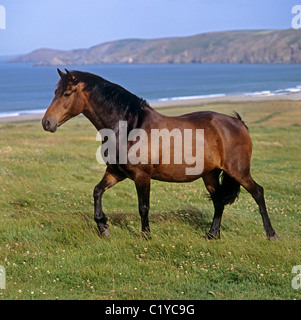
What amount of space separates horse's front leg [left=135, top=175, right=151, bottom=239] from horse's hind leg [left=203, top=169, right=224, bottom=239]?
117 centimetres

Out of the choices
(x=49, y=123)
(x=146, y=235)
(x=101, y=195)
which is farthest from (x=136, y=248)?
(x=49, y=123)

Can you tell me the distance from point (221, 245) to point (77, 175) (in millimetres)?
7639

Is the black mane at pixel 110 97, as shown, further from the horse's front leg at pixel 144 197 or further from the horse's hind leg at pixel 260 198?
the horse's hind leg at pixel 260 198

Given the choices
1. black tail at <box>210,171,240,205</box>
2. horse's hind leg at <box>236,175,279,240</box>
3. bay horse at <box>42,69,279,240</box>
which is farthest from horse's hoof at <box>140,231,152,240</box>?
horse's hind leg at <box>236,175,279,240</box>

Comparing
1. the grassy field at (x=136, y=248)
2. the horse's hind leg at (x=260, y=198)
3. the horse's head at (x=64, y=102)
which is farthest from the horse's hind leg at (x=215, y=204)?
the horse's head at (x=64, y=102)

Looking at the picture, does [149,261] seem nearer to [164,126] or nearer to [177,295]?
[177,295]

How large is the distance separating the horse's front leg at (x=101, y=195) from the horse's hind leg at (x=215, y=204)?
1809mm

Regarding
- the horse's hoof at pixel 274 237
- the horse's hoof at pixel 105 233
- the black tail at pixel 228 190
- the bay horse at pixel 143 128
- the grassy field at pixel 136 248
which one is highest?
the bay horse at pixel 143 128

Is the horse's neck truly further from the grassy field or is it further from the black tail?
the black tail

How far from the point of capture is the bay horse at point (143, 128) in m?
7.39

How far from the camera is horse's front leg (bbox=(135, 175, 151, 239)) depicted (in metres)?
7.45

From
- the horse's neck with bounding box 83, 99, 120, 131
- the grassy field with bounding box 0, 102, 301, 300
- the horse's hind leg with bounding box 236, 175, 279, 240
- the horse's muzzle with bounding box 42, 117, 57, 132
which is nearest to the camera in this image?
the grassy field with bounding box 0, 102, 301, 300
